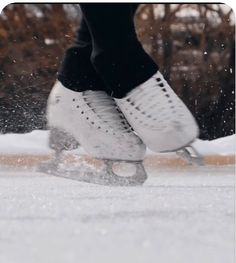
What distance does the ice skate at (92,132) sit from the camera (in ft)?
Result: 2.59

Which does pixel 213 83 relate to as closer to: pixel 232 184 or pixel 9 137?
pixel 232 184

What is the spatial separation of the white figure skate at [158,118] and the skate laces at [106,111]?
0.4 inches

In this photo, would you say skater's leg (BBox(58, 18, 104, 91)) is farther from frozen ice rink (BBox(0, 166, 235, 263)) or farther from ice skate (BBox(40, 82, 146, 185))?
frozen ice rink (BBox(0, 166, 235, 263))

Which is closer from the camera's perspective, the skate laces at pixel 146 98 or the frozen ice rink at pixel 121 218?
the frozen ice rink at pixel 121 218

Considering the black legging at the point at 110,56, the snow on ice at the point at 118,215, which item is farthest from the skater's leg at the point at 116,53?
the snow on ice at the point at 118,215

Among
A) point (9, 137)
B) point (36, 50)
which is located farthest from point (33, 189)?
point (36, 50)

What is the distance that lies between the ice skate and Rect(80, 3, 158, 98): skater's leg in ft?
0.10

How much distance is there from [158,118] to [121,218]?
158 mm

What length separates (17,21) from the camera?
84 cm

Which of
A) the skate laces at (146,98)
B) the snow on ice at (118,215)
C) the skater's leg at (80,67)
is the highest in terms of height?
the skater's leg at (80,67)

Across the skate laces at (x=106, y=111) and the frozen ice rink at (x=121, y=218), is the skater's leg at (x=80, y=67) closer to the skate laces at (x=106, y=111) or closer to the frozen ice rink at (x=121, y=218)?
the skate laces at (x=106, y=111)

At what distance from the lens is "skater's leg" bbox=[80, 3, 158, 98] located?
0.78m

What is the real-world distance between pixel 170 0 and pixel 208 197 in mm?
242

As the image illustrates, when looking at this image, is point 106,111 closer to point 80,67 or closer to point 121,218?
point 80,67
